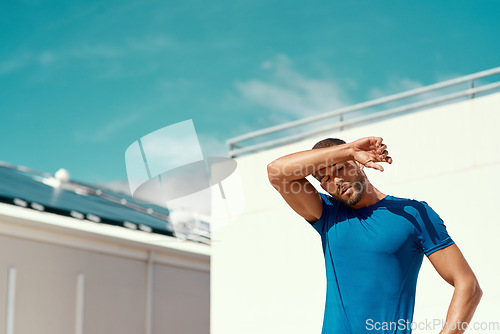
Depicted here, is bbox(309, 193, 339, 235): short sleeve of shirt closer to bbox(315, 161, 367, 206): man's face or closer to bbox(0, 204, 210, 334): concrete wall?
bbox(315, 161, 367, 206): man's face

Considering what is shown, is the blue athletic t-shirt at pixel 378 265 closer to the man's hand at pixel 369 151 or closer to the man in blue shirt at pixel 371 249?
the man in blue shirt at pixel 371 249

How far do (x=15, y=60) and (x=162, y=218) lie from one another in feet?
70.2

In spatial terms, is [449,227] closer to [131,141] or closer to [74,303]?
[131,141]

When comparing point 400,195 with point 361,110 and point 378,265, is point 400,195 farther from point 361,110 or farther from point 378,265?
→ point 378,265

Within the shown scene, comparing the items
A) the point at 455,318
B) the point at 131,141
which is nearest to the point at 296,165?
the point at 455,318

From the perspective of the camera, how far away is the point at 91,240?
10.2 metres

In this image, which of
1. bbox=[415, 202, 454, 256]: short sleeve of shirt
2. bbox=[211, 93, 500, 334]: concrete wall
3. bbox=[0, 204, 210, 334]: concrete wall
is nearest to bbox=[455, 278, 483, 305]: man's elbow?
bbox=[415, 202, 454, 256]: short sleeve of shirt

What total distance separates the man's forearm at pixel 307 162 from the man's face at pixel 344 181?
0.05 m

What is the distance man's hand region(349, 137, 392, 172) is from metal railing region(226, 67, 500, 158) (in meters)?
4.65

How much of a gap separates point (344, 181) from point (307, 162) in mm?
156

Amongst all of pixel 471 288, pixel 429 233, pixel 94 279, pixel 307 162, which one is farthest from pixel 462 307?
pixel 94 279

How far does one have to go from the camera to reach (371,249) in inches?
101

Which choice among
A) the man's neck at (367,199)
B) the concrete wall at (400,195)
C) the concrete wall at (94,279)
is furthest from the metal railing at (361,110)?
the man's neck at (367,199)

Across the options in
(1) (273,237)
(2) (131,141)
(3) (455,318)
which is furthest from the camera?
(1) (273,237)
